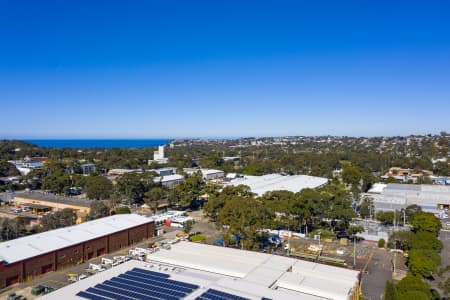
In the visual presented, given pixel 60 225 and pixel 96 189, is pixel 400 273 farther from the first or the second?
pixel 96 189

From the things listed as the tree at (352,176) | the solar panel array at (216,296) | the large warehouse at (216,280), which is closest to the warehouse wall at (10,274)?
the large warehouse at (216,280)

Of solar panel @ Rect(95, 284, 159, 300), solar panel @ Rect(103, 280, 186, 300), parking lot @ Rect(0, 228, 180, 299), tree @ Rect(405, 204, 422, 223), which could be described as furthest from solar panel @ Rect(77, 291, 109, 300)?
tree @ Rect(405, 204, 422, 223)

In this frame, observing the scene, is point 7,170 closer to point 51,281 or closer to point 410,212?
point 51,281

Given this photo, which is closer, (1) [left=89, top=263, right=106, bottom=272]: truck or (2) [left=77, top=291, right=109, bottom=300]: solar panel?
(2) [left=77, top=291, right=109, bottom=300]: solar panel

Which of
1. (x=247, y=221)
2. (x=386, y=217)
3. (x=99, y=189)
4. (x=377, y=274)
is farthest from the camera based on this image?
(x=99, y=189)

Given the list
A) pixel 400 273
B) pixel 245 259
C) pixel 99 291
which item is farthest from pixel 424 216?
pixel 99 291

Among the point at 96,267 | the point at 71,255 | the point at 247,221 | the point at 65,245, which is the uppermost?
the point at 247,221

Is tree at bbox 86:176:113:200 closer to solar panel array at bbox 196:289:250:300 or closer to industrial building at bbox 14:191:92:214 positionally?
industrial building at bbox 14:191:92:214

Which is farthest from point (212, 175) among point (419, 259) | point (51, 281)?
point (419, 259)
